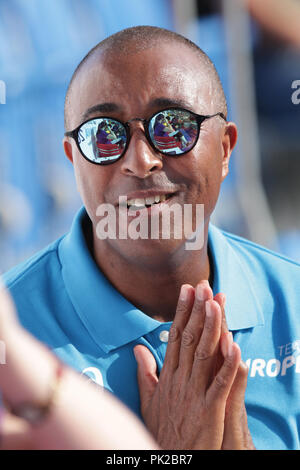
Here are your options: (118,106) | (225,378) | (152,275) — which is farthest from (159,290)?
(118,106)

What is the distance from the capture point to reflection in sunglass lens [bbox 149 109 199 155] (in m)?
1.34

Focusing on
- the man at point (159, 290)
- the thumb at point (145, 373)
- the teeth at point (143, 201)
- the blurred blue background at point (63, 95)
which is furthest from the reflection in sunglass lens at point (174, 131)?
the blurred blue background at point (63, 95)

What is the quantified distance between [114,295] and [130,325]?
11cm

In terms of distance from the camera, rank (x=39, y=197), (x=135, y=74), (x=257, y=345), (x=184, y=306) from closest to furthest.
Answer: (x=184, y=306), (x=135, y=74), (x=257, y=345), (x=39, y=197)

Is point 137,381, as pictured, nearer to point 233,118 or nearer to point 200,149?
point 200,149

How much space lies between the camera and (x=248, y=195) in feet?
10.5

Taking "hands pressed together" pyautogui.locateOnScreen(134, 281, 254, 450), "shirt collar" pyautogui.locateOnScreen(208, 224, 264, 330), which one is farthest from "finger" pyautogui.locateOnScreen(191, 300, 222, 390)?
"shirt collar" pyautogui.locateOnScreen(208, 224, 264, 330)

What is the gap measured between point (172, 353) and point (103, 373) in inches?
7.4

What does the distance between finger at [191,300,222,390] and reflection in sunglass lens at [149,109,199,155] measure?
396 mm

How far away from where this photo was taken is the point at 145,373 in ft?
4.42

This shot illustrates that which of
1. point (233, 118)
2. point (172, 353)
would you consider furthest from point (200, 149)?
point (233, 118)

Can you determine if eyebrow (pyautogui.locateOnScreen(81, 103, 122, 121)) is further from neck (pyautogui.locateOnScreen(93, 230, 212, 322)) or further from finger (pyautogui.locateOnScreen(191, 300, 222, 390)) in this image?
finger (pyautogui.locateOnScreen(191, 300, 222, 390))

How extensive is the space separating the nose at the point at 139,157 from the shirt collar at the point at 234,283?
414 mm

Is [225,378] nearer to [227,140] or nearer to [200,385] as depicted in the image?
[200,385]
